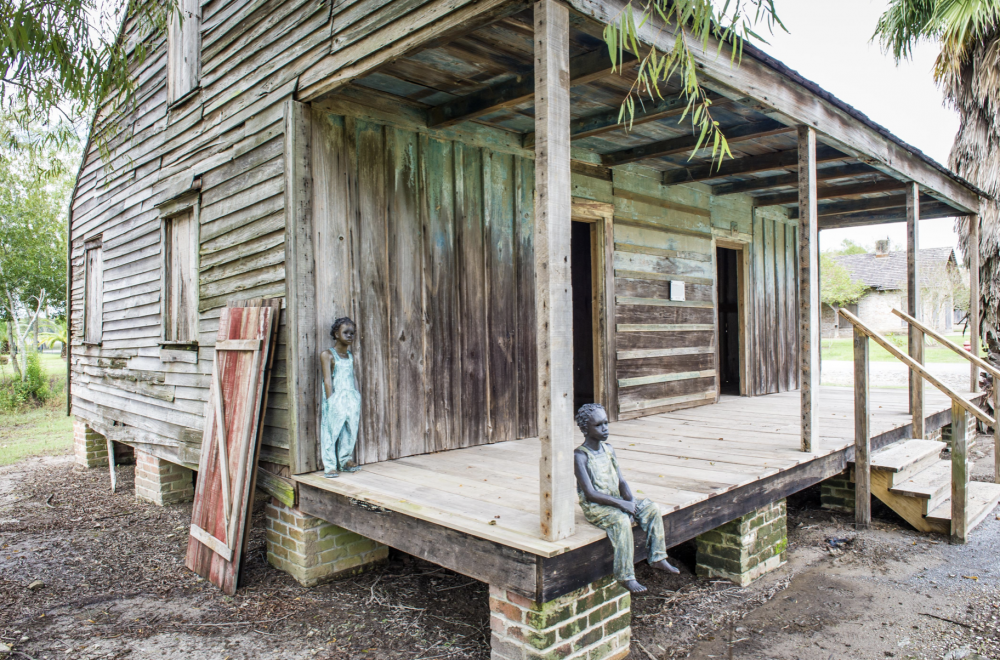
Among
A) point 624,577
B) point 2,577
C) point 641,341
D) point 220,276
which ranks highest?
point 220,276

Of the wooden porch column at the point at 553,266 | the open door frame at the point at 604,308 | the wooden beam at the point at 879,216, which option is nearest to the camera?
the wooden porch column at the point at 553,266

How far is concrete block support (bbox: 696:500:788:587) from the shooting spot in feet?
14.0

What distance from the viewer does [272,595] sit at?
429 cm

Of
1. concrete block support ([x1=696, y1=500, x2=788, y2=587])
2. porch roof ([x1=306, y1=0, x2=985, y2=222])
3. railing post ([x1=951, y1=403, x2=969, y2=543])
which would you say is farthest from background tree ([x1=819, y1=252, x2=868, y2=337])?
concrete block support ([x1=696, y1=500, x2=788, y2=587])

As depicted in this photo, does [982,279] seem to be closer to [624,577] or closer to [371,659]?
[624,577]

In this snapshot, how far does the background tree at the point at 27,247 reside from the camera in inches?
621

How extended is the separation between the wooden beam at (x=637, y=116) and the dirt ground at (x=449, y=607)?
10.7 feet

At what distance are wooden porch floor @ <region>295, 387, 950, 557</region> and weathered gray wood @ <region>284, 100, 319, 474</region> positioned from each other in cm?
41

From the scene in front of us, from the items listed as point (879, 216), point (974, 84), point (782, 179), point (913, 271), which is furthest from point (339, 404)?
point (974, 84)

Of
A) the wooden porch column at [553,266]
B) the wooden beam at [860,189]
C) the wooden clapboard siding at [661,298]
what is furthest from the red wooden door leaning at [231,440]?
the wooden beam at [860,189]

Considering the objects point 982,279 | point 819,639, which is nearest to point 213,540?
point 819,639

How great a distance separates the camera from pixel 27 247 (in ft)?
52.4

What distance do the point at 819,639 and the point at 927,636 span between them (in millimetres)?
593

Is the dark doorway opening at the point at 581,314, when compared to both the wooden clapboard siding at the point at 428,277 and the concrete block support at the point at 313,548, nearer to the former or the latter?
the wooden clapboard siding at the point at 428,277
